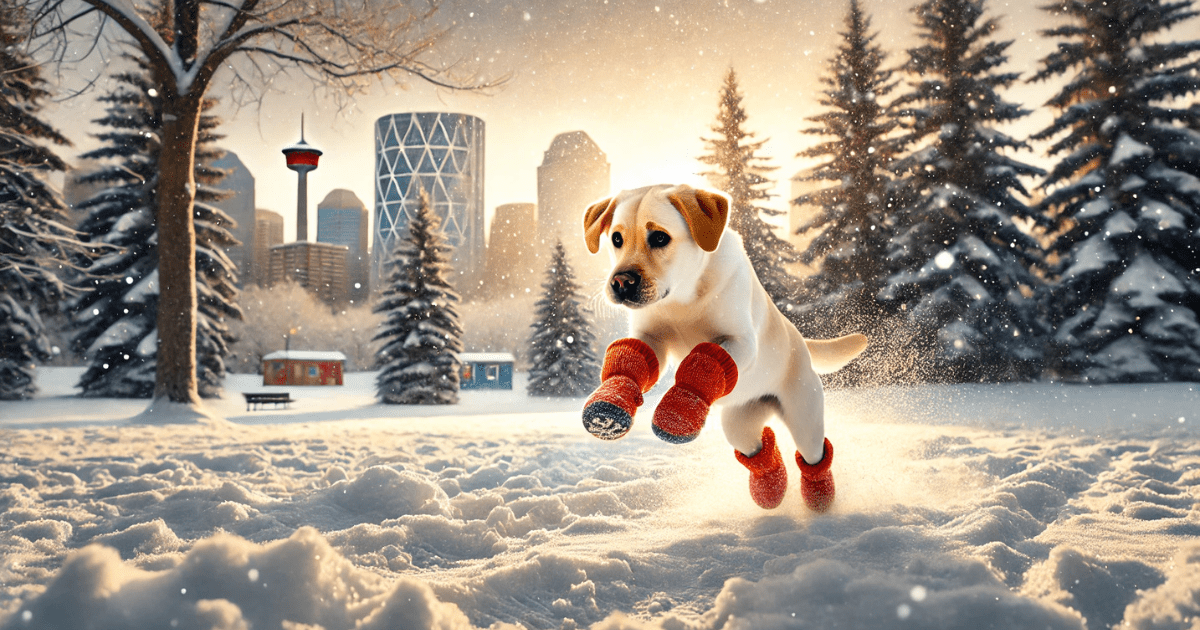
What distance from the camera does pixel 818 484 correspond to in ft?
9.11

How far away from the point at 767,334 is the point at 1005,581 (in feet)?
3.69

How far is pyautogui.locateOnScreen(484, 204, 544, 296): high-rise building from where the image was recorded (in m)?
48.0

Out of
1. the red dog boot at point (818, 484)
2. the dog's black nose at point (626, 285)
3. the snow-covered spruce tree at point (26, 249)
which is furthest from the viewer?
the snow-covered spruce tree at point (26, 249)

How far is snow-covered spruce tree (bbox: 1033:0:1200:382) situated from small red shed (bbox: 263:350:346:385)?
25.1m

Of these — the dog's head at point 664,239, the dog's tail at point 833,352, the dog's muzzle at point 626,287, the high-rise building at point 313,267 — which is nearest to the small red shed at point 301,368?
the high-rise building at point 313,267

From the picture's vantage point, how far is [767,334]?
2.58m

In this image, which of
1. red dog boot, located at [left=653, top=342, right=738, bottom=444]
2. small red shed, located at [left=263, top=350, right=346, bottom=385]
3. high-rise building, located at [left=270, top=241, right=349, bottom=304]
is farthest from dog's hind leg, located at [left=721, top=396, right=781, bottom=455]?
high-rise building, located at [left=270, top=241, right=349, bottom=304]

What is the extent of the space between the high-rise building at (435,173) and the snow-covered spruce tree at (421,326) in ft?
136

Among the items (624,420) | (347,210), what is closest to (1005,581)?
(624,420)

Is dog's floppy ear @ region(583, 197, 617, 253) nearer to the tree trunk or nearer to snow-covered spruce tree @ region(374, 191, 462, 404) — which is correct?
the tree trunk

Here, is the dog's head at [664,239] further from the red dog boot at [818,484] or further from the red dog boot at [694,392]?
the red dog boot at [818,484]

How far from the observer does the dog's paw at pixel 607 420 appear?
1.71m

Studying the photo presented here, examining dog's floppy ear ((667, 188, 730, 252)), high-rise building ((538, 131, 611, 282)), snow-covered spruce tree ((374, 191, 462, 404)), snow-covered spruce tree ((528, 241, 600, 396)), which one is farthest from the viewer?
high-rise building ((538, 131, 611, 282))

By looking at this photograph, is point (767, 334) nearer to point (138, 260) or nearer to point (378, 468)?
point (378, 468)
